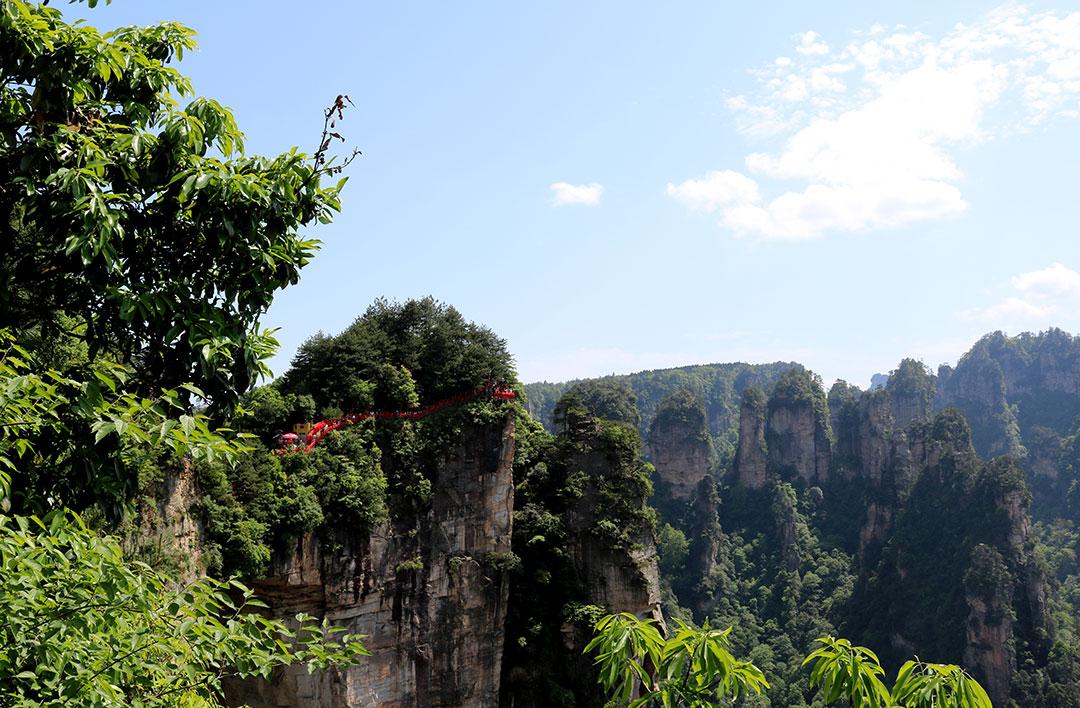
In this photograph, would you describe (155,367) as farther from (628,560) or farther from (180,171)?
(628,560)

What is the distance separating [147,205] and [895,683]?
4.32 meters

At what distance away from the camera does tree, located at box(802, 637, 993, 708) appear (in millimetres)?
3180

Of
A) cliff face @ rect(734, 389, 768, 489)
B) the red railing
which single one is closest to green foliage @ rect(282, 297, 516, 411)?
the red railing

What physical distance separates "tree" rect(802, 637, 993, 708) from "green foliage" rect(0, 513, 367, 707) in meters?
2.43

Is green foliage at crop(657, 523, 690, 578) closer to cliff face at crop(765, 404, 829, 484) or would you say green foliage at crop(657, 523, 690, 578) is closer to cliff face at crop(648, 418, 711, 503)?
cliff face at crop(648, 418, 711, 503)

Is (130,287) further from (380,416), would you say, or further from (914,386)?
(914,386)

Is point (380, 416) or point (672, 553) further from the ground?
point (380, 416)

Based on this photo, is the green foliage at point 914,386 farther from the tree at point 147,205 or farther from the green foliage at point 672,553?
the tree at point 147,205

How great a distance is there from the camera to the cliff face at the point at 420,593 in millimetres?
18094

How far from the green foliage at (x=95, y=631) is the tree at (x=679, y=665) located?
1520 mm

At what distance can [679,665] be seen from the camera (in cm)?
360

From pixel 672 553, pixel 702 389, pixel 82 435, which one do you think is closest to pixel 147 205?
pixel 82 435

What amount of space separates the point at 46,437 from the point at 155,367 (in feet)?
2.07

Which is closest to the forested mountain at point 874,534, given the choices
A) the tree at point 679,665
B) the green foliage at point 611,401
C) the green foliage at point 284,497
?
the green foliage at point 611,401
